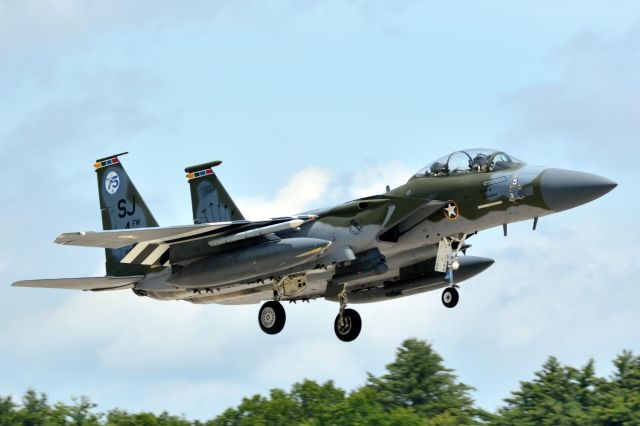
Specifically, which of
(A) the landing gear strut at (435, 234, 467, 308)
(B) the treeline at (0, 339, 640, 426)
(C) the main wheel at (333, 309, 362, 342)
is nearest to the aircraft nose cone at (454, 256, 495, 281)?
(A) the landing gear strut at (435, 234, 467, 308)

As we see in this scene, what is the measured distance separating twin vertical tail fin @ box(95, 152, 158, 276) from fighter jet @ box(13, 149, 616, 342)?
1.63 m

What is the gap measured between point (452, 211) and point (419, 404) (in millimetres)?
40105

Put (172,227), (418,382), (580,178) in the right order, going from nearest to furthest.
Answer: (580,178), (172,227), (418,382)

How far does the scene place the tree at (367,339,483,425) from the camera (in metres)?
61.2

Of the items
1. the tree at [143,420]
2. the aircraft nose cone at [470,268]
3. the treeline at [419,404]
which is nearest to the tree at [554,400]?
the treeline at [419,404]

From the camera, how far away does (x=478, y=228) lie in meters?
23.2

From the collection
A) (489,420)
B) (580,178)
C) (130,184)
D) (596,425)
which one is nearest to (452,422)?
(489,420)

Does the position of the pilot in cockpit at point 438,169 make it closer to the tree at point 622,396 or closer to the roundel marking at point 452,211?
the roundel marking at point 452,211

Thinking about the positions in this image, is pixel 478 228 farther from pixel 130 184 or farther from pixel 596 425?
pixel 596 425

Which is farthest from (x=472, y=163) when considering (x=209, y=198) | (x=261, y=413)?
(x=261, y=413)

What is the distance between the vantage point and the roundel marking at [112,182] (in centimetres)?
2808

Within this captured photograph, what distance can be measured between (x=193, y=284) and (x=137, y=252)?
137cm

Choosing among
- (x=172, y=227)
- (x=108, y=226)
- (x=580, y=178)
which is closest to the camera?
(x=580, y=178)

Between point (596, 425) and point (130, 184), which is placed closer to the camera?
point (130, 184)
